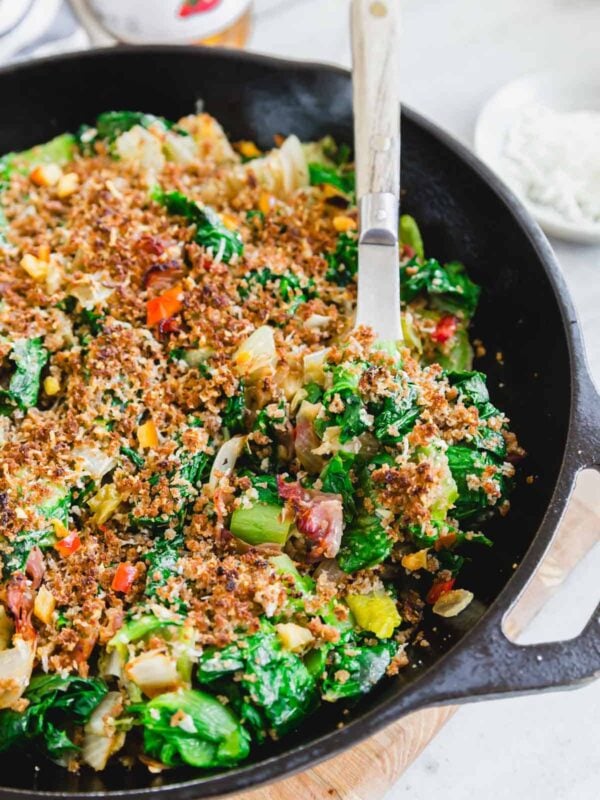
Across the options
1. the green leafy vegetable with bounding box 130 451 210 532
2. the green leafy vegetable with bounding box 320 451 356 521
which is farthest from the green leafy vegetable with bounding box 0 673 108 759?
the green leafy vegetable with bounding box 320 451 356 521

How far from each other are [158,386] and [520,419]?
120 centimetres

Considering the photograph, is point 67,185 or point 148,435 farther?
point 67,185

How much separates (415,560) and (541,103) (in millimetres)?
2795

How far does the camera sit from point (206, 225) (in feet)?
10.4

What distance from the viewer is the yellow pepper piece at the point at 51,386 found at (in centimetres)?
289

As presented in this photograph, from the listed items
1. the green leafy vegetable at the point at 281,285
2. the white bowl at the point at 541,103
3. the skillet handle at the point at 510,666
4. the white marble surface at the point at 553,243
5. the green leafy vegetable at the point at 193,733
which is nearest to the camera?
the skillet handle at the point at 510,666

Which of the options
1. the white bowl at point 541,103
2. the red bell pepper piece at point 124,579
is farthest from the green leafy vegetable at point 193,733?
the white bowl at point 541,103

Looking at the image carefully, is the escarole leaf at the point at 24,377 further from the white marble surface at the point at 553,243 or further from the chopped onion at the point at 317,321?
the white marble surface at the point at 553,243

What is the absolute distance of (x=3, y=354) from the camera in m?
2.88

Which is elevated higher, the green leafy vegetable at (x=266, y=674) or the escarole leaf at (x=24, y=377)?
the escarole leaf at (x=24, y=377)

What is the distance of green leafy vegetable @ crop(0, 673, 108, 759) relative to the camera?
234 centimetres

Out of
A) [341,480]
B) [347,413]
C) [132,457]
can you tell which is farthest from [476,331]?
[132,457]

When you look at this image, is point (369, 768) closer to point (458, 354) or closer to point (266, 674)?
point (266, 674)

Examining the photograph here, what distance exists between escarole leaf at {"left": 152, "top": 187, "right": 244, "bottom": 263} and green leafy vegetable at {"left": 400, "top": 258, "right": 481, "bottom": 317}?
620 mm
